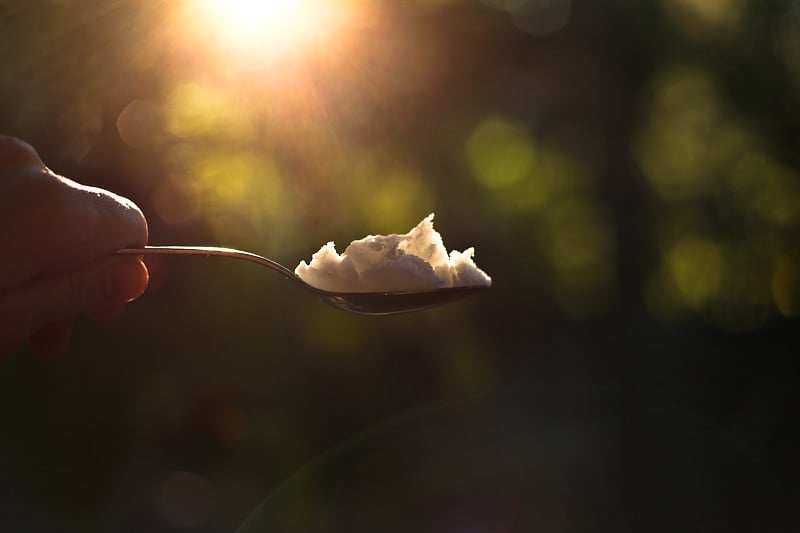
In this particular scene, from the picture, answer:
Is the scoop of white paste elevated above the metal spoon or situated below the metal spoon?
above

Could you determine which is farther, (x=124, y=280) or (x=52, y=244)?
(x=124, y=280)

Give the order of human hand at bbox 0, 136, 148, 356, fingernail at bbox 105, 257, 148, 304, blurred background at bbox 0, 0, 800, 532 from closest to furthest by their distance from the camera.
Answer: human hand at bbox 0, 136, 148, 356, fingernail at bbox 105, 257, 148, 304, blurred background at bbox 0, 0, 800, 532

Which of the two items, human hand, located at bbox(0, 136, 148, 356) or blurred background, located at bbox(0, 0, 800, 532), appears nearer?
human hand, located at bbox(0, 136, 148, 356)

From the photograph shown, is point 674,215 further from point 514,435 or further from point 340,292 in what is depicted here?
point 340,292

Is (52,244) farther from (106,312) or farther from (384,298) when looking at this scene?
(384,298)

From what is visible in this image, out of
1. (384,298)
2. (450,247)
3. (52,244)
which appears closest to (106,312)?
(52,244)

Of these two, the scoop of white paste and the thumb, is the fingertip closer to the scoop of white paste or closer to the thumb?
the thumb

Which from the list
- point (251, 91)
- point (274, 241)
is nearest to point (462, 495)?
point (274, 241)

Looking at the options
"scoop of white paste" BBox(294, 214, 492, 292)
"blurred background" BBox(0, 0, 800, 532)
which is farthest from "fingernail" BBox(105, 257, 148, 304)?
"blurred background" BBox(0, 0, 800, 532)
